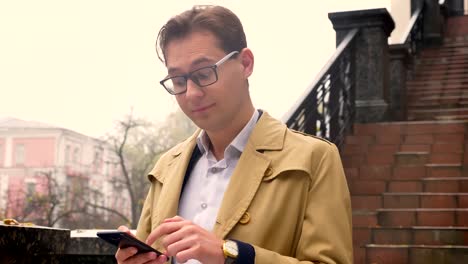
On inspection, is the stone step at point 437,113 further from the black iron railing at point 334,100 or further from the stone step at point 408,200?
the stone step at point 408,200

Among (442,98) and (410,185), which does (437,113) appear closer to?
(442,98)

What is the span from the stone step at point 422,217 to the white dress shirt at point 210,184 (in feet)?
15.8

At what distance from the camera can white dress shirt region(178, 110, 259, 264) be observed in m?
1.97

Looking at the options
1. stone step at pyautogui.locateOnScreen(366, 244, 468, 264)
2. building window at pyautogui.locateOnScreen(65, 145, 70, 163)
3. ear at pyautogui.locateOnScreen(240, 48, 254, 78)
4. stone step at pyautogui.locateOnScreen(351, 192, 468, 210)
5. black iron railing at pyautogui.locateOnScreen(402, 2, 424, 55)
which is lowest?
Answer: building window at pyautogui.locateOnScreen(65, 145, 70, 163)

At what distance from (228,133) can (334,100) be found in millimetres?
6663

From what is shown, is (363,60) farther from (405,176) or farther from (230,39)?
(230,39)

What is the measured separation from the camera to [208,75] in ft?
6.26

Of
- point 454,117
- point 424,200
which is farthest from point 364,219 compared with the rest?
point 454,117

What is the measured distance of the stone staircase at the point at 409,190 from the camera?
6027 millimetres

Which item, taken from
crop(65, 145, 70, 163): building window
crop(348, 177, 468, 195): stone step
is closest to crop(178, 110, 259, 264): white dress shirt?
crop(348, 177, 468, 195): stone step

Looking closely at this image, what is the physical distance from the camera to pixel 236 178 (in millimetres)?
1920

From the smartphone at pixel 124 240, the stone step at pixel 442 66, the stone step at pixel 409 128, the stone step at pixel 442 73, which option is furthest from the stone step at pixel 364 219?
the stone step at pixel 442 66

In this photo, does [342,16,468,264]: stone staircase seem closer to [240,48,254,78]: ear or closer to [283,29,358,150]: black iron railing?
[283,29,358,150]: black iron railing

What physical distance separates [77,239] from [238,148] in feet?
8.91
